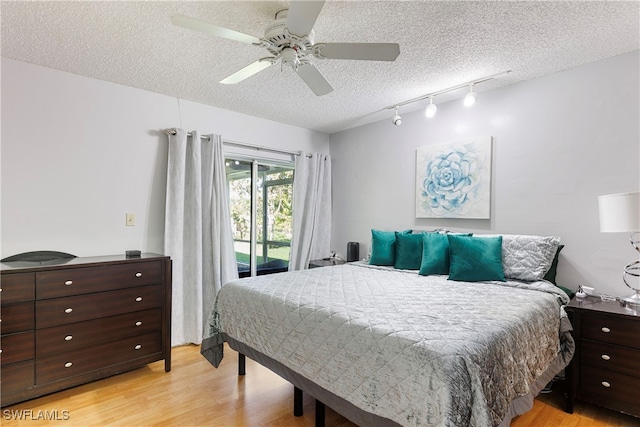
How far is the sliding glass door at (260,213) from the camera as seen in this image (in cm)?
396

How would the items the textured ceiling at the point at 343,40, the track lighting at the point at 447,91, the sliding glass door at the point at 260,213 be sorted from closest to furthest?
the textured ceiling at the point at 343,40, the track lighting at the point at 447,91, the sliding glass door at the point at 260,213

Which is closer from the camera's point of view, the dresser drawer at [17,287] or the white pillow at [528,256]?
the dresser drawer at [17,287]

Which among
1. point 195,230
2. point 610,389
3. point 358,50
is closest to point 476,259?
point 610,389

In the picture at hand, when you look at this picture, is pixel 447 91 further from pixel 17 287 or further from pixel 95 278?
pixel 17 287

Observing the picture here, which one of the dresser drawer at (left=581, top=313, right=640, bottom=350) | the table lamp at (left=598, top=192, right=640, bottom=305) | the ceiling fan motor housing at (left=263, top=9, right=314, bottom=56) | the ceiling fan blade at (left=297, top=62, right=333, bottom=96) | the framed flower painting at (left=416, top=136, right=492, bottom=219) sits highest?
the ceiling fan motor housing at (left=263, top=9, right=314, bottom=56)

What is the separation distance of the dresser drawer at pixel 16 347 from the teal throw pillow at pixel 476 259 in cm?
300

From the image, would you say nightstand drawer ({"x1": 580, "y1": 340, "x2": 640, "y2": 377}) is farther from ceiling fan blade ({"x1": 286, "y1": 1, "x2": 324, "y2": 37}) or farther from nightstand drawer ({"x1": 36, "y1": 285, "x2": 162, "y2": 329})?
nightstand drawer ({"x1": 36, "y1": 285, "x2": 162, "y2": 329})

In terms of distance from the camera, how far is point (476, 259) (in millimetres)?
2639

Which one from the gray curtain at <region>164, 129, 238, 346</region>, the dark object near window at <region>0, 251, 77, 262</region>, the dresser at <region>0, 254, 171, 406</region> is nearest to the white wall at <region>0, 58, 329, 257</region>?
the dark object near window at <region>0, 251, 77, 262</region>

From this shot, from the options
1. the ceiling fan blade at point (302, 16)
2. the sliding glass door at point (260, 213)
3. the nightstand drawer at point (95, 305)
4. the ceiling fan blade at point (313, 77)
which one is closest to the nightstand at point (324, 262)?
the sliding glass door at point (260, 213)

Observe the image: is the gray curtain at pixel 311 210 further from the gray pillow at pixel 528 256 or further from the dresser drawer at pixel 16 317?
the dresser drawer at pixel 16 317

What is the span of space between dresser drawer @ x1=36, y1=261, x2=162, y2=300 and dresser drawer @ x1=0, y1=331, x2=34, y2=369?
251mm

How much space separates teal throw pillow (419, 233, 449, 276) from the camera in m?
2.87

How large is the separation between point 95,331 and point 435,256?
2730 millimetres
